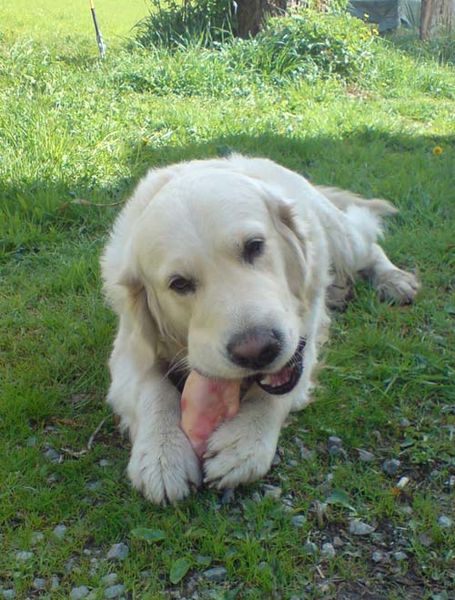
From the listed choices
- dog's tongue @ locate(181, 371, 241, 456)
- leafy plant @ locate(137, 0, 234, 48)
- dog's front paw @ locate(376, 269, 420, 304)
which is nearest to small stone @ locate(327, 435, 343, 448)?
dog's tongue @ locate(181, 371, 241, 456)

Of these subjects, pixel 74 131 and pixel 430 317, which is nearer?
pixel 430 317

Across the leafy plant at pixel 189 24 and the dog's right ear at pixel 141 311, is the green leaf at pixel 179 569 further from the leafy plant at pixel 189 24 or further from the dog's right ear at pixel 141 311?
the leafy plant at pixel 189 24

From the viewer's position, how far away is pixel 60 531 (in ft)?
8.76

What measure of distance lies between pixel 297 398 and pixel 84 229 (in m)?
2.53

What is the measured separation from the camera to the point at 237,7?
9273 mm

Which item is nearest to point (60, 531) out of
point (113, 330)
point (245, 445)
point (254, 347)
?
point (245, 445)

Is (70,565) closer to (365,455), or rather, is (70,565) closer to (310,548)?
(310,548)

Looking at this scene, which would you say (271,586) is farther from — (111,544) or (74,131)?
(74,131)

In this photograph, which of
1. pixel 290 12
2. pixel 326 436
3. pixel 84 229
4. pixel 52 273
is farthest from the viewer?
pixel 290 12

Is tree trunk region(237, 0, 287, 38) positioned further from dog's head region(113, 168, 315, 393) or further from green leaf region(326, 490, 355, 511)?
green leaf region(326, 490, 355, 511)

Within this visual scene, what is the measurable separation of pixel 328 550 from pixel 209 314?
899 mm

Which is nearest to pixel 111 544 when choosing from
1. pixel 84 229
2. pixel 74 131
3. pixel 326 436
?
pixel 326 436

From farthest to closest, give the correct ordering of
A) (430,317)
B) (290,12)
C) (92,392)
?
(290,12) → (430,317) → (92,392)

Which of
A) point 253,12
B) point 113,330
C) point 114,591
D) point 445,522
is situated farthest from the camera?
point 253,12
